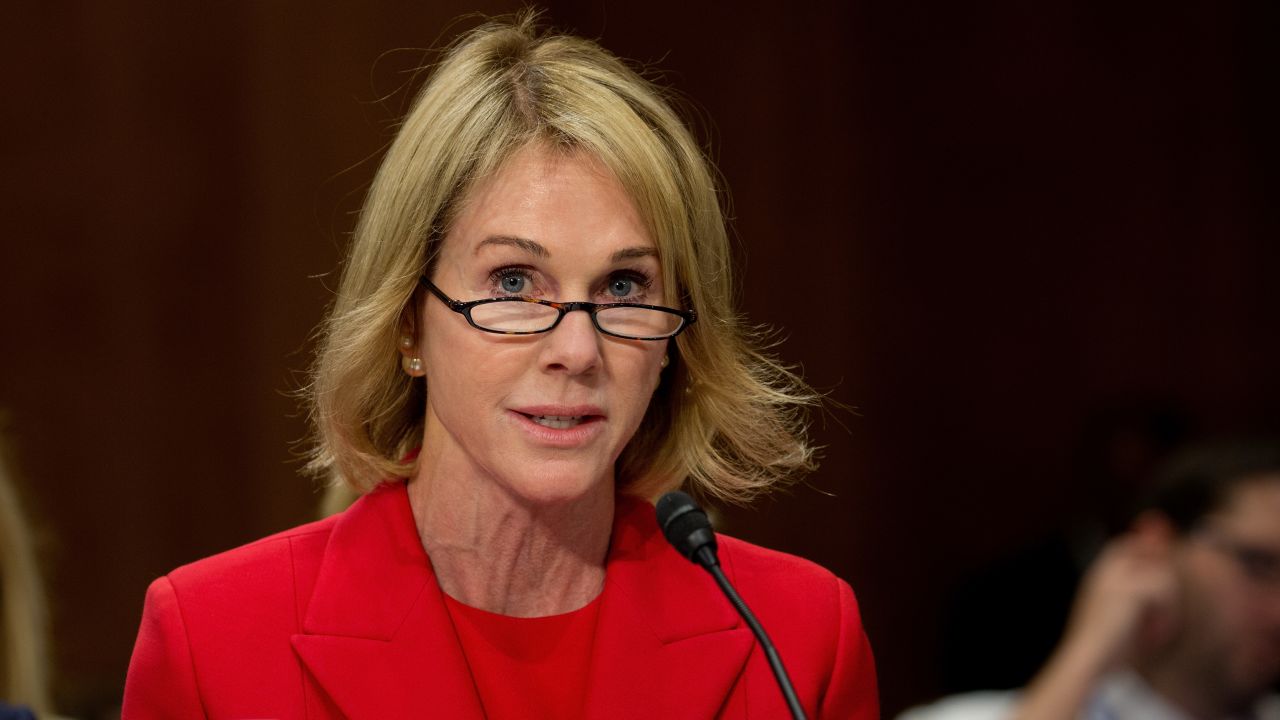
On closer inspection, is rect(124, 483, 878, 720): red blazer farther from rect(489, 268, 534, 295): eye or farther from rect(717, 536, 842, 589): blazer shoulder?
rect(489, 268, 534, 295): eye

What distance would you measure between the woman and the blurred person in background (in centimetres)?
97

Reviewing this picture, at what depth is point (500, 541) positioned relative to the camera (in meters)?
1.76

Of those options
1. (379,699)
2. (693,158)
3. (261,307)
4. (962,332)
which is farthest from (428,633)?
(962,332)

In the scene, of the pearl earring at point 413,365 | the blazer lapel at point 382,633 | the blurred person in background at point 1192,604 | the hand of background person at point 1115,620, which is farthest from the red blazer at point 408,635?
the blurred person in background at point 1192,604

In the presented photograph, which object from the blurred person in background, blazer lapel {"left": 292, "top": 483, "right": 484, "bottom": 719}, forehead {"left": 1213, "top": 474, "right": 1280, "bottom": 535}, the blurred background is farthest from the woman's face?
forehead {"left": 1213, "top": 474, "right": 1280, "bottom": 535}

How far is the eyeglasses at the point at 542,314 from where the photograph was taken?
5.36 ft

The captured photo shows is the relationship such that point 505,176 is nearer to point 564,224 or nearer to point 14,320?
point 564,224

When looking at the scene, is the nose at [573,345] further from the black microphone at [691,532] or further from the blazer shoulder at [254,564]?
the blazer shoulder at [254,564]

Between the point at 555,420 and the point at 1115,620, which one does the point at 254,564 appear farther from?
the point at 1115,620

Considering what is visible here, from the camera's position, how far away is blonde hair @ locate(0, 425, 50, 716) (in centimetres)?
181

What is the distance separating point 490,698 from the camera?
1.73m

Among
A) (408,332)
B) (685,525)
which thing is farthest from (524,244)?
(685,525)

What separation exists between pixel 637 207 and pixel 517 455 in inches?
12.3

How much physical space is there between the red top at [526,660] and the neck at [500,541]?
18mm
